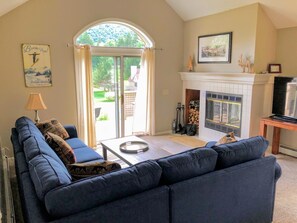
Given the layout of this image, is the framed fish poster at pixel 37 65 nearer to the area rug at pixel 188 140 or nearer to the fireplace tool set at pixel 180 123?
the area rug at pixel 188 140

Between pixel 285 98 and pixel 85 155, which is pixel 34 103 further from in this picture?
pixel 285 98

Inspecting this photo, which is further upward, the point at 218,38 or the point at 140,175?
the point at 218,38

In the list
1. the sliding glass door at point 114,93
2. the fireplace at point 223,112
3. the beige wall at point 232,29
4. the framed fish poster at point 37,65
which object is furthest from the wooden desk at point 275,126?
the framed fish poster at point 37,65

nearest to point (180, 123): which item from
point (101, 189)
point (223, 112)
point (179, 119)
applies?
point (179, 119)

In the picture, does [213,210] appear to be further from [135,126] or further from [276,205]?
[135,126]

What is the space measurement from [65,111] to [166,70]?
245cm

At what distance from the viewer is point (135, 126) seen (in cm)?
567

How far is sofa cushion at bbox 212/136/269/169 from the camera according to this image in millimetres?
2139

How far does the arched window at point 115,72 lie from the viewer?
16.3ft

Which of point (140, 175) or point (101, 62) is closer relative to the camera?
point (140, 175)

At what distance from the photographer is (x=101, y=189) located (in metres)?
1.58

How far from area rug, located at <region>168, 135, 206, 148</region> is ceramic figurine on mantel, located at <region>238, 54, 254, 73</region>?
174cm

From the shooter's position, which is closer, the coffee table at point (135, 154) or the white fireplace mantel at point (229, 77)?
the coffee table at point (135, 154)

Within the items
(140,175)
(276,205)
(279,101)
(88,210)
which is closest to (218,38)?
(279,101)
